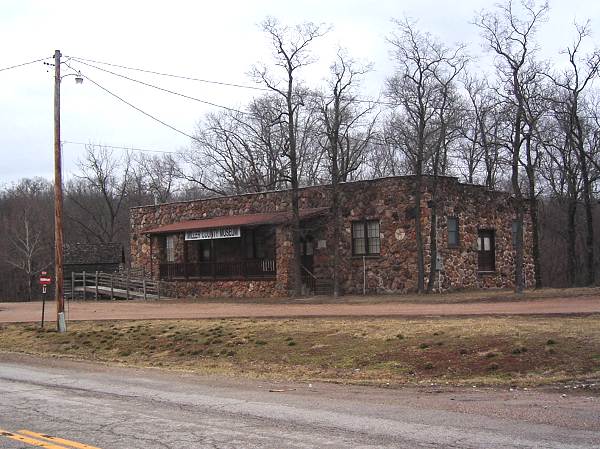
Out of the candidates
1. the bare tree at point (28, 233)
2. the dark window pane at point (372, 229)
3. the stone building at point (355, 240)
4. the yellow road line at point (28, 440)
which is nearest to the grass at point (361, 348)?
the yellow road line at point (28, 440)

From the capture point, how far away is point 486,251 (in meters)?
32.7

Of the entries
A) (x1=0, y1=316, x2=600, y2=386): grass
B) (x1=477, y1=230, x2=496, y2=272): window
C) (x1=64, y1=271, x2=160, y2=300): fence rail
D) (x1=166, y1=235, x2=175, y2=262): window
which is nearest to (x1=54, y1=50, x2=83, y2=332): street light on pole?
(x1=0, y1=316, x2=600, y2=386): grass

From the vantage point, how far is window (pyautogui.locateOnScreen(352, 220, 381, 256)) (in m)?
30.7

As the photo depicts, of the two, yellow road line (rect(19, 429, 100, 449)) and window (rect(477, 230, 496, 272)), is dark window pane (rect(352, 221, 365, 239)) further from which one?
yellow road line (rect(19, 429, 100, 449))

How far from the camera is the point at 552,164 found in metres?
49.5

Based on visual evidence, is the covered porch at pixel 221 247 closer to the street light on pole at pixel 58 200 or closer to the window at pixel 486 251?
the window at pixel 486 251

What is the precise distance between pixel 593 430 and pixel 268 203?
1078 inches

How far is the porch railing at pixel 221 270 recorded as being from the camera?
110 feet

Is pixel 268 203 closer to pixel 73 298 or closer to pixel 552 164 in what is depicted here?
pixel 73 298

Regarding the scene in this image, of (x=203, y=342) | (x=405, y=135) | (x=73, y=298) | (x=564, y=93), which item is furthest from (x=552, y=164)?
(x=203, y=342)

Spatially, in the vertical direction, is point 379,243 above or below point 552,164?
below

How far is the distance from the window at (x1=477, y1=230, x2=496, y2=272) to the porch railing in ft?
30.9

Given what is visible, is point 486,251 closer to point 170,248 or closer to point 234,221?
point 234,221

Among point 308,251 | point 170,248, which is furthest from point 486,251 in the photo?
point 170,248
